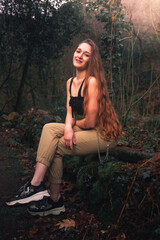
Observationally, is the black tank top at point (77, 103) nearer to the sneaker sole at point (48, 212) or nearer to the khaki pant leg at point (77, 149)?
the khaki pant leg at point (77, 149)

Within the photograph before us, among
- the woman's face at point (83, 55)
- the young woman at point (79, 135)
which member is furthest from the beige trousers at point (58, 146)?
the woman's face at point (83, 55)

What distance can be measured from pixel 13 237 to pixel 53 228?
0.32 metres

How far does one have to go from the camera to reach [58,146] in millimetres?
2062

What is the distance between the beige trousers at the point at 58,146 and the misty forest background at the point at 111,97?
25 centimetres

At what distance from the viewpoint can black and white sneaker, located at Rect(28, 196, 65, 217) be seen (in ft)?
6.88

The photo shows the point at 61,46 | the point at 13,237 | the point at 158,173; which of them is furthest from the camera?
the point at 61,46

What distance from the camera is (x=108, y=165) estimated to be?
6.95ft

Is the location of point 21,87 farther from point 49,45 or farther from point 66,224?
point 66,224

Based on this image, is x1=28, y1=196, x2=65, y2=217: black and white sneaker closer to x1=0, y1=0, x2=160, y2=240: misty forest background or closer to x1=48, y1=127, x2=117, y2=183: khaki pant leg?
x1=0, y1=0, x2=160, y2=240: misty forest background

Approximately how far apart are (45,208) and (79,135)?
2.38 ft

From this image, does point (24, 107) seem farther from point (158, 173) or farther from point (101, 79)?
point (158, 173)

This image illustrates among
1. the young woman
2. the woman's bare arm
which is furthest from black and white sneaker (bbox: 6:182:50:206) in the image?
the woman's bare arm

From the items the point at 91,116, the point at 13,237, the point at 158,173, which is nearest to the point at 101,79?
the point at 91,116

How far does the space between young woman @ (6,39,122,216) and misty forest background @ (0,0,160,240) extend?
0.68ft
